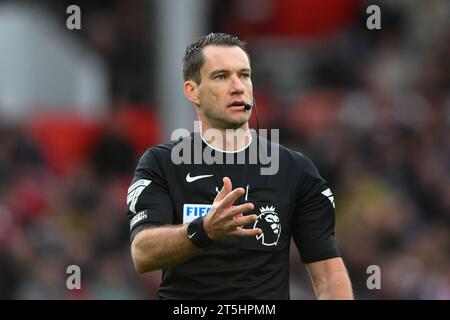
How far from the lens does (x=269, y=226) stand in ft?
20.5

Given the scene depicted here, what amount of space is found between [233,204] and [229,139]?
1.28 feet

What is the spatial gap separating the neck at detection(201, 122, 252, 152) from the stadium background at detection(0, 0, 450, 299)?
4887 millimetres

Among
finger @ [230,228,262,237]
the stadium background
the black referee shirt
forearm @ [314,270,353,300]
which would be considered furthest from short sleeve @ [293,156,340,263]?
the stadium background

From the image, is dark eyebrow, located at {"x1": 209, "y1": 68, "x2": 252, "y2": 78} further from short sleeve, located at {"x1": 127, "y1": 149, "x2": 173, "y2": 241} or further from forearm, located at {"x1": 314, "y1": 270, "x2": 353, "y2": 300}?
forearm, located at {"x1": 314, "y1": 270, "x2": 353, "y2": 300}

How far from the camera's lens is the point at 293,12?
709 inches

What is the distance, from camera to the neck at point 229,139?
21.0 ft

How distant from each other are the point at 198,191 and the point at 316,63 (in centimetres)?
1094

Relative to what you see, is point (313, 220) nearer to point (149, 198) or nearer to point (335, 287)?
point (335, 287)

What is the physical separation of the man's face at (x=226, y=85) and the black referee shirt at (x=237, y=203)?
0.21 metres

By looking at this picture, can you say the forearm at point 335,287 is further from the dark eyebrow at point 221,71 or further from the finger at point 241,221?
the dark eyebrow at point 221,71

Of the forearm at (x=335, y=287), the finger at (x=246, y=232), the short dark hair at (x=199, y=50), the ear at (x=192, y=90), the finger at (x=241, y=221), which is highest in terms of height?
the short dark hair at (x=199, y=50)

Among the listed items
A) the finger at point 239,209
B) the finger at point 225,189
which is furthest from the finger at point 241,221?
the finger at point 225,189

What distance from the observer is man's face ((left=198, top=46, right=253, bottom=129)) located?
627 centimetres

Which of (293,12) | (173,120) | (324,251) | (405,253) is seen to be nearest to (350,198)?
(405,253)
